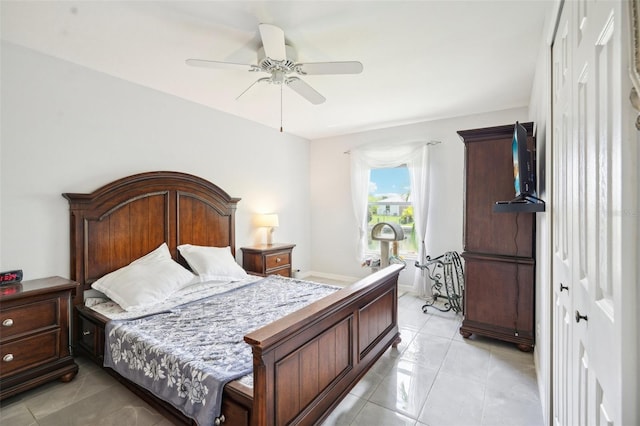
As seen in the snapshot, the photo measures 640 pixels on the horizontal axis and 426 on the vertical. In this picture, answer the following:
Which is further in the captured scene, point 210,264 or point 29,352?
point 210,264

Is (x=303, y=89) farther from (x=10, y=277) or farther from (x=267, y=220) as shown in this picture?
(x=10, y=277)

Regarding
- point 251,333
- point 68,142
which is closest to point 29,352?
point 68,142

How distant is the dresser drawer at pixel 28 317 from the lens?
205 centimetres

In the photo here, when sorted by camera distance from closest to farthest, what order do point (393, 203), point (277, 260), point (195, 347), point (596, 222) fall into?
point (596, 222)
point (195, 347)
point (277, 260)
point (393, 203)

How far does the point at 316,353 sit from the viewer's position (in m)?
1.74

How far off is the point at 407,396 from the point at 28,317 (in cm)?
279

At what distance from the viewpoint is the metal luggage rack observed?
3.91 metres

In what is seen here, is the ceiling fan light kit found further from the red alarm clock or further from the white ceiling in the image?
the red alarm clock

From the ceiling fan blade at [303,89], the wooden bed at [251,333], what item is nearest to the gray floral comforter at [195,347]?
the wooden bed at [251,333]

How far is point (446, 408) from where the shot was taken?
203cm

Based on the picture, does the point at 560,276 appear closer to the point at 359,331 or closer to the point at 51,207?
the point at 359,331

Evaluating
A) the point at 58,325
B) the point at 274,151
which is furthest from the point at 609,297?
the point at 274,151

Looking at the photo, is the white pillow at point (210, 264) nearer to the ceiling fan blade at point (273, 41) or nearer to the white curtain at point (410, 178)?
the ceiling fan blade at point (273, 41)

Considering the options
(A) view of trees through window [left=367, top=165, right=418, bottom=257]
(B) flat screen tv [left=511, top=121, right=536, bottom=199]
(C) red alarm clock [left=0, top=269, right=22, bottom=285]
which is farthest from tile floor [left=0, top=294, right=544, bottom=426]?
(A) view of trees through window [left=367, top=165, right=418, bottom=257]
